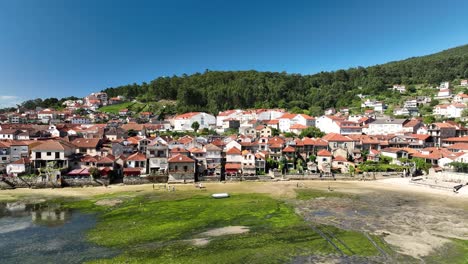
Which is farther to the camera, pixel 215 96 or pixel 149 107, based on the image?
pixel 149 107

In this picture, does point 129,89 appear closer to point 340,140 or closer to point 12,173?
point 12,173

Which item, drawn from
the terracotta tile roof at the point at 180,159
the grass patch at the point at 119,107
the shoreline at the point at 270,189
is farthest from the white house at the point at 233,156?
the grass patch at the point at 119,107

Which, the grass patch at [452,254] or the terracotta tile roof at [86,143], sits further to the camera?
the terracotta tile roof at [86,143]

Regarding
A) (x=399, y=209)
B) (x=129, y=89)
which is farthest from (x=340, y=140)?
(x=129, y=89)

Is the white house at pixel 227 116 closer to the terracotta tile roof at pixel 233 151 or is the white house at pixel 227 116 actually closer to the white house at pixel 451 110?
the terracotta tile roof at pixel 233 151

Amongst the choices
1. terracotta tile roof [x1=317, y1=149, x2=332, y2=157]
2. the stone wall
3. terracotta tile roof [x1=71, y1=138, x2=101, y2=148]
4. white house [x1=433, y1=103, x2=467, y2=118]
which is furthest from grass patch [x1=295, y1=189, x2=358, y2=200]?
white house [x1=433, y1=103, x2=467, y2=118]

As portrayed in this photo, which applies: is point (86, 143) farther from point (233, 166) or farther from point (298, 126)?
point (298, 126)
